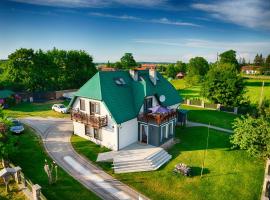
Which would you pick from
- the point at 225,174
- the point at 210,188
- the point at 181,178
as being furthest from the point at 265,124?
the point at 181,178

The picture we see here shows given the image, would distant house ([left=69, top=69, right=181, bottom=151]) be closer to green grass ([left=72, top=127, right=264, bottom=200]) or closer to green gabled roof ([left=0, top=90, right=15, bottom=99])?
green grass ([left=72, top=127, right=264, bottom=200])

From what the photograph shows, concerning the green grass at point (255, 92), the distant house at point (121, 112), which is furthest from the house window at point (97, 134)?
the green grass at point (255, 92)

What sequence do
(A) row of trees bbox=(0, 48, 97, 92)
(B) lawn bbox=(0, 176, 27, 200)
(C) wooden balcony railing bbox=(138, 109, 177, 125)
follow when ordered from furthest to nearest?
(A) row of trees bbox=(0, 48, 97, 92) → (C) wooden balcony railing bbox=(138, 109, 177, 125) → (B) lawn bbox=(0, 176, 27, 200)

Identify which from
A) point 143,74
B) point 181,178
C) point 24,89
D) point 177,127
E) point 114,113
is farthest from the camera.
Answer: point 24,89

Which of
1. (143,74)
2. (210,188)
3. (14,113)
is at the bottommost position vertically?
(210,188)

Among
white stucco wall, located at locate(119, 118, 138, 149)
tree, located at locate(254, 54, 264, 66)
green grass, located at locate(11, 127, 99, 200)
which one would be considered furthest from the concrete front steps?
tree, located at locate(254, 54, 264, 66)

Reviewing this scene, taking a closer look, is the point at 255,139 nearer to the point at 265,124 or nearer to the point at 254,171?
the point at 265,124
